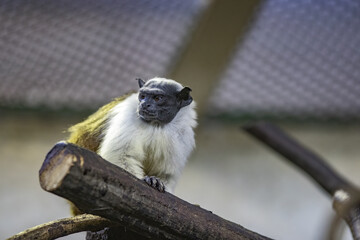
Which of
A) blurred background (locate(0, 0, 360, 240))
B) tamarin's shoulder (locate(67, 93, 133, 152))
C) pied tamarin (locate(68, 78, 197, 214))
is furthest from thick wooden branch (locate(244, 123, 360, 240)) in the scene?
tamarin's shoulder (locate(67, 93, 133, 152))

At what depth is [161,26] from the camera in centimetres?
480

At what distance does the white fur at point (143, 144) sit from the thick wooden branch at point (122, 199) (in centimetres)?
58

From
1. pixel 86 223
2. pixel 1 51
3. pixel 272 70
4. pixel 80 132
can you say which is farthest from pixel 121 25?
pixel 86 223

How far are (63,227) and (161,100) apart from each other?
39.3 inches

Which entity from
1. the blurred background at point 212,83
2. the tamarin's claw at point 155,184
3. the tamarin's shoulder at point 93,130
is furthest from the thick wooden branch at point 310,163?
the tamarin's claw at point 155,184

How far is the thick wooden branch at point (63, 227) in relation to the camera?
2180 millimetres

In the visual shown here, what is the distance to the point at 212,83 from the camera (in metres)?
5.03

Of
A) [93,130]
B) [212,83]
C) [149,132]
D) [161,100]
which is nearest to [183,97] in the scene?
[161,100]

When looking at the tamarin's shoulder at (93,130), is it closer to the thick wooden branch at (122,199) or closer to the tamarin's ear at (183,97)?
the tamarin's ear at (183,97)

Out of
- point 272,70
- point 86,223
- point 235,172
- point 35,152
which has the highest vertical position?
point 272,70

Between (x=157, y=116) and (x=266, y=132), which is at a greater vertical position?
(x=266, y=132)

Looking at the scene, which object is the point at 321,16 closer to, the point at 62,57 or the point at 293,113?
the point at 293,113

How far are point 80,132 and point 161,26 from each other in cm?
178

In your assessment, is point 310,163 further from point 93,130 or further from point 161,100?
point 93,130
